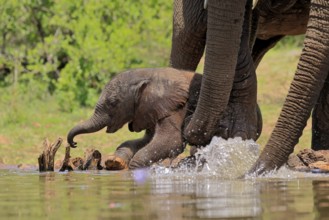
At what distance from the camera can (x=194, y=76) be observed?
29.0ft

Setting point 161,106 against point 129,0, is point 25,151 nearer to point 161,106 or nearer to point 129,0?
point 161,106

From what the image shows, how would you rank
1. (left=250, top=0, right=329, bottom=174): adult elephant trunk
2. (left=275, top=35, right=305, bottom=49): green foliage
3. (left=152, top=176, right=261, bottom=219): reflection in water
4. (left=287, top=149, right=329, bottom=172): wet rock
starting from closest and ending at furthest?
(left=152, top=176, right=261, bottom=219): reflection in water → (left=250, top=0, right=329, bottom=174): adult elephant trunk → (left=287, top=149, right=329, bottom=172): wet rock → (left=275, top=35, right=305, bottom=49): green foliage

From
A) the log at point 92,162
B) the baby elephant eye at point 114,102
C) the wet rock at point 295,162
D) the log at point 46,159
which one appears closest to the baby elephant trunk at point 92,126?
the baby elephant eye at point 114,102

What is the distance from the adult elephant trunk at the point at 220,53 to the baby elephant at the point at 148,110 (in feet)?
2.26

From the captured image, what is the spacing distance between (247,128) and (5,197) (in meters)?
3.04

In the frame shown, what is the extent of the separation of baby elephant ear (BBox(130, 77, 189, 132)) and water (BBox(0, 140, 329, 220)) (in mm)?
784

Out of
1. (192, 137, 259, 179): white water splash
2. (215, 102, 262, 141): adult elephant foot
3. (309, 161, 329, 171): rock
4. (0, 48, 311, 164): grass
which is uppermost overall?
(215, 102, 262, 141): adult elephant foot

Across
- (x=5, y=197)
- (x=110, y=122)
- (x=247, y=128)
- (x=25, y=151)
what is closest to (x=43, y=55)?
(x=25, y=151)

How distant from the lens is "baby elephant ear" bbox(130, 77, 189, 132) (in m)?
8.66

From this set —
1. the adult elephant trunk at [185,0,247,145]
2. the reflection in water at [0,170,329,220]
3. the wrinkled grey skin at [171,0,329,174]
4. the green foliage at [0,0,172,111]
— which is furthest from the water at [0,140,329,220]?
the green foliage at [0,0,172,111]

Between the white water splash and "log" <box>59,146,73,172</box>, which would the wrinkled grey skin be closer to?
the white water splash

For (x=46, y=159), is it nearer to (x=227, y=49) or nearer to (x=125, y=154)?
(x=125, y=154)

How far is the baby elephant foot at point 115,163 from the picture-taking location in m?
8.70

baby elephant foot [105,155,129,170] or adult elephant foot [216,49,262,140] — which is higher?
adult elephant foot [216,49,262,140]
